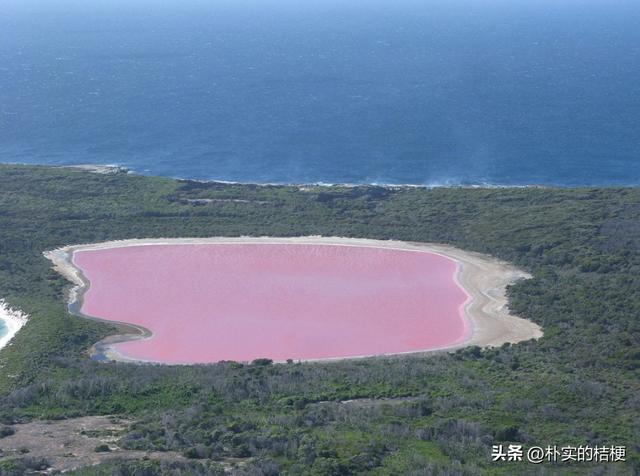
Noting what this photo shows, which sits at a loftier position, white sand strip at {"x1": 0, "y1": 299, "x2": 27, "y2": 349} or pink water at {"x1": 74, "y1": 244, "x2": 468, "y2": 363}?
pink water at {"x1": 74, "y1": 244, "x2": 468, "y2": 363}

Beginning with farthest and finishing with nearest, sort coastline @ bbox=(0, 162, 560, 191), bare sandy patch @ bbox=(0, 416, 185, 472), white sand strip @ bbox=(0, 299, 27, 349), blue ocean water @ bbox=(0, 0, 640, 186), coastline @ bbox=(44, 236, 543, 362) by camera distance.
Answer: blue ocean water @ bbox=(0, 0, 640, 186)
coastline @ bbox=(0, 162, 560, 191)
white sand strip @ bbox=(0, 299, 27, 349)
coastline @ bbox=(44, 236, 543, 362)
bare sandy patch @ bbox=(0, 416, 185, 472)

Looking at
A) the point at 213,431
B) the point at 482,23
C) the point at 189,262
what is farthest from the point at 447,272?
the point at 482,23

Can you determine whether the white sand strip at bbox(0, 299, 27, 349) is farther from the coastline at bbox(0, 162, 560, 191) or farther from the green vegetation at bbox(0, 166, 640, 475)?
the coastline at bbox(0, 162, 560, 191)

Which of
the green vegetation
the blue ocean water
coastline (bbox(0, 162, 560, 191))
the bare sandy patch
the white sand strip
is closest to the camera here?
the bare sandy patch

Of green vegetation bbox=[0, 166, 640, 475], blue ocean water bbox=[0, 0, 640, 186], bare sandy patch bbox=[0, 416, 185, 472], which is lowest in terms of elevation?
bare sandy patch bbox=[0, 416, 185, 472]

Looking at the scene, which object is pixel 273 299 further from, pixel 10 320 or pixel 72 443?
pixel 72 443

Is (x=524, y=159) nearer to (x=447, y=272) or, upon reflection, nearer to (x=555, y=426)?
(x=447, y=272)

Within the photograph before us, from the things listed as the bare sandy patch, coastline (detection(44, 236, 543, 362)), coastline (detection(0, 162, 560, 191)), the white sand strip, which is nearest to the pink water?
coastline (detection(44, 236, 543, 362))
